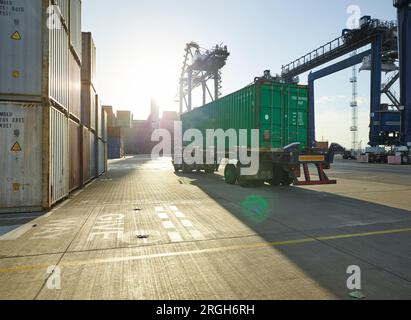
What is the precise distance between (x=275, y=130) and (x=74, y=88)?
330 inches

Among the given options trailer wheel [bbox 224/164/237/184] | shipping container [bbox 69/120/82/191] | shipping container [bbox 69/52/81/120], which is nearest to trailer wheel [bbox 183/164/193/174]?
trailer wheel [bbox 224/164/237/184]

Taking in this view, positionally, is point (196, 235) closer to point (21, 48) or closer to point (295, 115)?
point (21, 48)

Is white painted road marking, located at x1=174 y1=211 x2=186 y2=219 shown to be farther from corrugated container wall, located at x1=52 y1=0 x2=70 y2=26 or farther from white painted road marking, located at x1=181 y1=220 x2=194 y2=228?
corrugated container wall, located at x1=52 y1=0 x2=70 y2=26

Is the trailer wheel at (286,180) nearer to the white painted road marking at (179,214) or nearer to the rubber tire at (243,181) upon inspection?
the rubber tire at (243,181)

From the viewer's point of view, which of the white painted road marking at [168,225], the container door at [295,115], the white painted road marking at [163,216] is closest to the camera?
the white painted road marking at [168,225]

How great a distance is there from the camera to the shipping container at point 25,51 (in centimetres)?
812

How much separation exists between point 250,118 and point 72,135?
7.24 m

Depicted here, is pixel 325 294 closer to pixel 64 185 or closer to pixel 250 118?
pixel 64 185

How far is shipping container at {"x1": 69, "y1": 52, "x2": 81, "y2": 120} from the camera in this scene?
37.6 feet

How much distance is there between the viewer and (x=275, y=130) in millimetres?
13227

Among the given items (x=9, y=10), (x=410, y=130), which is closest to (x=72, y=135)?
(x=9, y=10)

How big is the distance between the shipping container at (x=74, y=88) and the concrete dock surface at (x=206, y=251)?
426cm

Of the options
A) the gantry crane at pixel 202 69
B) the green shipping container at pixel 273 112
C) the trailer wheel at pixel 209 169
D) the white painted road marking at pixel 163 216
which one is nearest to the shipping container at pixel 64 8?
the white painted road marking at pixel 163 216

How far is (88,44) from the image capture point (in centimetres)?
1584
